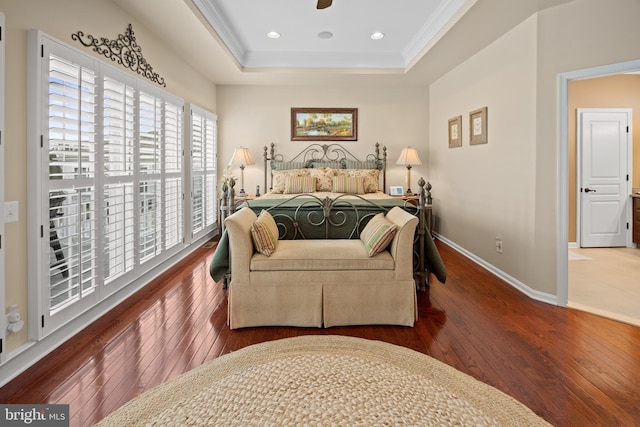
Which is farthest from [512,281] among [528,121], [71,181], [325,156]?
[71,181]

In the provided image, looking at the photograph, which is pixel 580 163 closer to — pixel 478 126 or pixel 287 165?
pixel 478 126

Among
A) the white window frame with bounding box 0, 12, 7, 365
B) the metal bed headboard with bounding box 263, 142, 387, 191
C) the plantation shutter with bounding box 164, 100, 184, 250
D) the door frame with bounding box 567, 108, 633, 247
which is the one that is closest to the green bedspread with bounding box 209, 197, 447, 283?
the plantation shutter with bounding box 164, 100, 184, 250

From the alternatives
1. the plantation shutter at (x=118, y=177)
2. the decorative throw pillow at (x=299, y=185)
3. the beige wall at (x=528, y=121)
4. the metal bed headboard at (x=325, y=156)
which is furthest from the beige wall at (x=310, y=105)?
the plantation shutter at (x=118, y=177)

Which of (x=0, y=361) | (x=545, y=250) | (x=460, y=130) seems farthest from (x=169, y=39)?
(x=545, y=250)

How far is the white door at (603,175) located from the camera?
5371 mm

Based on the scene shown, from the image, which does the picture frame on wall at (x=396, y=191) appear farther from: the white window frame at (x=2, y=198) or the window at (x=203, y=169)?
the white window frame at (x=2, y=198)

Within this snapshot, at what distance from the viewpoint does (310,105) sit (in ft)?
20.5

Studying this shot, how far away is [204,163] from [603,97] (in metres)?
6.02

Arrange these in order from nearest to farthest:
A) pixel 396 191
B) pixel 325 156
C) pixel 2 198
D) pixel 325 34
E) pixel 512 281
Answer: pixel 2 198
pixel 512 281
pixel 325 34
pixel 396 191
pixel 325 156

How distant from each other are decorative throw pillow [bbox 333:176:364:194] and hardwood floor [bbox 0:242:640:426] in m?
2.41

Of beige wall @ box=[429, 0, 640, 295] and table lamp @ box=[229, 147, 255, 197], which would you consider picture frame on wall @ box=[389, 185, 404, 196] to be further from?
table lamp @ box=[229, 147, 255, 197]

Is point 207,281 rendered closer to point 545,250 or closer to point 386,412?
point 386,412

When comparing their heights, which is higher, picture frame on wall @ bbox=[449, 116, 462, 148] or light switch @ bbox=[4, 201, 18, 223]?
picture frame on wall @ bbox=[449, 116, 462, 148]

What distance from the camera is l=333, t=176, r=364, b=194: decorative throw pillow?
5.58m
